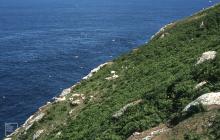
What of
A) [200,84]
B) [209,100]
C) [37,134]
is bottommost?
[37,134]

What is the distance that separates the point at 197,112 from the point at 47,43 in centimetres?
14165

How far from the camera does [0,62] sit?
133m

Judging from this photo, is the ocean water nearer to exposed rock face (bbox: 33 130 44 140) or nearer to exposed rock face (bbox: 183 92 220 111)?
exposed rock face (bbox: 33 130 44 140)

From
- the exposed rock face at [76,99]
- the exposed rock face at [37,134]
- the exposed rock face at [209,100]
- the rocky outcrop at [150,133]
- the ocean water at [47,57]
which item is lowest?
the ocean water at [47,57]

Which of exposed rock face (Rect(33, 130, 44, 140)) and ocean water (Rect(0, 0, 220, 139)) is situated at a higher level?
exposed rock face (Rect(33, 130, 44, 140))

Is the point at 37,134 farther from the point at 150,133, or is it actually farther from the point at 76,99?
the point at 150,133

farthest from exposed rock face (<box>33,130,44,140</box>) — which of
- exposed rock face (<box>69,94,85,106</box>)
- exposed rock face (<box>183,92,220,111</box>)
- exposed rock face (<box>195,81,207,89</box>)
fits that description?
exposed rock face (<box>183,92,220,111</box>)

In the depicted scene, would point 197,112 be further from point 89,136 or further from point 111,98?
point 111,98

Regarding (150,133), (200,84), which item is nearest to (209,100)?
(150,133)

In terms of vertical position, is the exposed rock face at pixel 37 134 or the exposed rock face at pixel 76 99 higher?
the exposed rock face at pixel 76 99

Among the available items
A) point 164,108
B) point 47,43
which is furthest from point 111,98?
point 47,43

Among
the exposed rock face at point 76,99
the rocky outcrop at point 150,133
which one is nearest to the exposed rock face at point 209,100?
the rocky outcrop at point 150,133

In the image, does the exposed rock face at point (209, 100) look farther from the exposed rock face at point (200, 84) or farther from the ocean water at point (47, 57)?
the ocean water at point (47, 57)

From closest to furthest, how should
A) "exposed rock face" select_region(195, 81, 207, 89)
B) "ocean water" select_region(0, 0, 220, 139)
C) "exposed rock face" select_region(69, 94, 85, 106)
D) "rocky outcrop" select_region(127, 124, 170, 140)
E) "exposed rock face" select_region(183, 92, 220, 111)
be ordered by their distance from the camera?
"exposed rock face" select_region(183, 92, 220, 111), "rocky outcrop" select_region(127, 124, 170, 140), "exposed rock face" select_region(195, 81, 207, 89), "exposed rock face" select_region(69, 94, 85, 106), "ocean water" select_region(0, 0, 220, 139)
